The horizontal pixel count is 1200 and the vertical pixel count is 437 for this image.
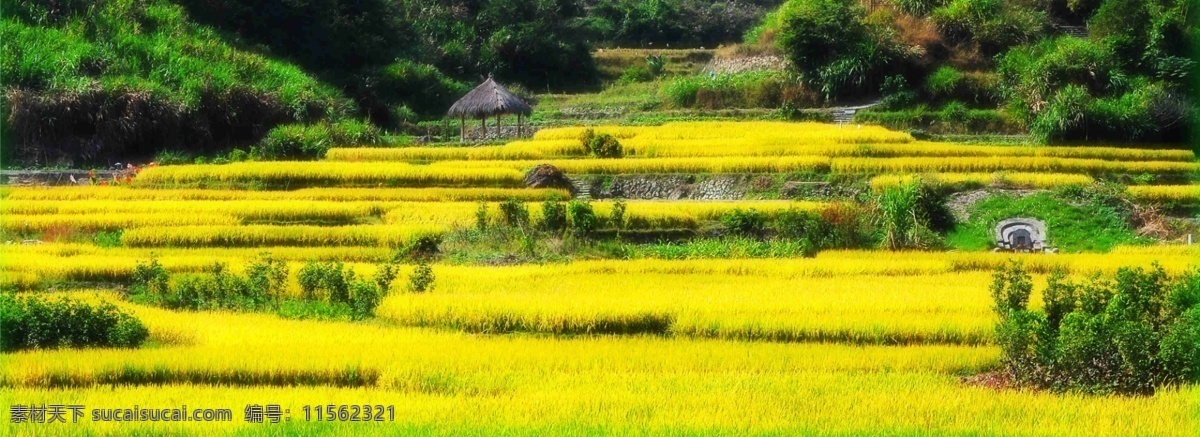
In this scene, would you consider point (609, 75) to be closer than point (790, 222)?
No

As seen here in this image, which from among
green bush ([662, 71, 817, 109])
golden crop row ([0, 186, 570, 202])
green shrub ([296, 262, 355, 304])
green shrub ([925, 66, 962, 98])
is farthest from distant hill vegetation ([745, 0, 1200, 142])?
green shrub ([296, 262, 355, 304])

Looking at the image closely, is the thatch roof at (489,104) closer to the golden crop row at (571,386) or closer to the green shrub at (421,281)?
the green shrub at (421,281)

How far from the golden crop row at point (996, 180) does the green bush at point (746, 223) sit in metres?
2.68

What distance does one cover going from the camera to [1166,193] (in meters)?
18.8

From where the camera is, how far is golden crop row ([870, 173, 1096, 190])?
18953 millimetres

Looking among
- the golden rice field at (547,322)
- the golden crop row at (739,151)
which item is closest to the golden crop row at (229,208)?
the golden rice field at (547,322)

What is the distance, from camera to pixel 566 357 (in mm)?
9352

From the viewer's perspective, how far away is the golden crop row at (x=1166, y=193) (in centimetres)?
1864

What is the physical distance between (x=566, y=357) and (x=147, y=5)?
2341cm

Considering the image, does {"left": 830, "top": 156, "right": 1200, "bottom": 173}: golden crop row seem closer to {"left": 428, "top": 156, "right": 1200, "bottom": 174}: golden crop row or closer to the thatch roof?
{"left": 428, "top": 156, "right": 1200, "bottom": 174}: golden crop row

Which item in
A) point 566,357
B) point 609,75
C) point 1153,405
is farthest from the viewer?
point 609,75

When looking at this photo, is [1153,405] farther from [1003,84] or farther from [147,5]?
[147,5]

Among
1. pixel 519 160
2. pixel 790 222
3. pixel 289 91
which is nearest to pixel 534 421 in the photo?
pixel 790 222

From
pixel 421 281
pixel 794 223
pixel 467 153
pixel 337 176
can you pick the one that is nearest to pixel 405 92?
pixel 467 153
